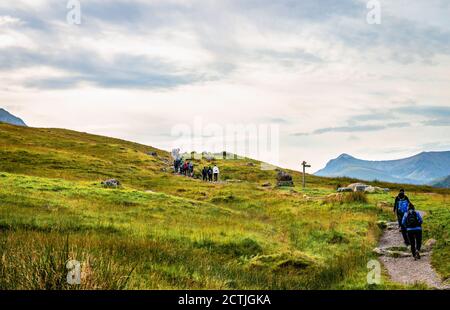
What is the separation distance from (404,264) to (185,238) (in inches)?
381

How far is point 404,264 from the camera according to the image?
1866cm

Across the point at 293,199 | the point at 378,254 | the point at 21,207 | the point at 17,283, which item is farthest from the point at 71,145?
the point at 17,283

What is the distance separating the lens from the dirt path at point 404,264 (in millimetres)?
15505

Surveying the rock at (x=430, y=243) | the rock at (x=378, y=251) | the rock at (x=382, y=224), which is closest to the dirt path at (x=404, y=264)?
the rock at (x=378, y=251)

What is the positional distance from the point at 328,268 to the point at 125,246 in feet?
25.7

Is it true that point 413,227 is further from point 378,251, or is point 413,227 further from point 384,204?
point 384,204

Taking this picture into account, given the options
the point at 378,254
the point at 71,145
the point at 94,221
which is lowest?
the point at 378,254

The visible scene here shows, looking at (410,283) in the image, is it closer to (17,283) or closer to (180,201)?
(17,283)

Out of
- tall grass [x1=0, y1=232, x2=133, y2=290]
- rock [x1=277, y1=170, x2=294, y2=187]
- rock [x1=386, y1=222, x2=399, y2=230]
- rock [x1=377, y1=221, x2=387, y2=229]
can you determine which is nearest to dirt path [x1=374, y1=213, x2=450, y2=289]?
rock [x1=386, y1=222, x2=399, y2=230]

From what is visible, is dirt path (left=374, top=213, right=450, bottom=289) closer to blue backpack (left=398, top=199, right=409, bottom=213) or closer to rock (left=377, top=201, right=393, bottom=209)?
blue backpack (left=398, top=199, right=409, bottom=213)

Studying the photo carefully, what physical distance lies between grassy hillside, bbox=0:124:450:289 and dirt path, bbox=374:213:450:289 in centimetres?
60

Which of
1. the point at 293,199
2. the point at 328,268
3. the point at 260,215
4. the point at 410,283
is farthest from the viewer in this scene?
the point at 293,199

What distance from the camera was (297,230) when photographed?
27312 millimetres

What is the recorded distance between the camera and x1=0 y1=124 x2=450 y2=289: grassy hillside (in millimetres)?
9633
